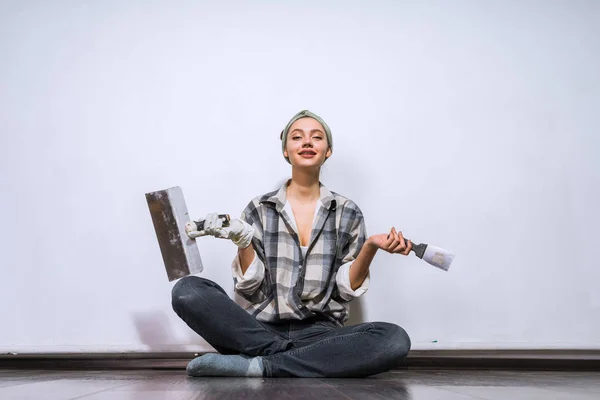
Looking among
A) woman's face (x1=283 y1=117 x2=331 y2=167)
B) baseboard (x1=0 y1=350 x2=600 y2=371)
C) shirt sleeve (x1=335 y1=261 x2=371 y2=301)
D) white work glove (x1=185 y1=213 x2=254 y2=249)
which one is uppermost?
woman's face (x1=283 y1=117 x2=331 y2=167)

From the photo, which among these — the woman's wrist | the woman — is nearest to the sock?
the woman

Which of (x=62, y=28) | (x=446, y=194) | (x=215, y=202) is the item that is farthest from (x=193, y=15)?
(x=446, y=194)

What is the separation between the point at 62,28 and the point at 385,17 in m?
1.02

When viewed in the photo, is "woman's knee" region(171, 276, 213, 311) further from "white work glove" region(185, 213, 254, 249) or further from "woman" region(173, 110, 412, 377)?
"white work glove" region(185, 213, 254, 249)

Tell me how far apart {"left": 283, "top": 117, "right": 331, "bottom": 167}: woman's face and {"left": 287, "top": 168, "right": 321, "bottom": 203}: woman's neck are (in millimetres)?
37

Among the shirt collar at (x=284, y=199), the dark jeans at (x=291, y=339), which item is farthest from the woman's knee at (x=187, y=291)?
the shirt collar at (x=284, y=199)

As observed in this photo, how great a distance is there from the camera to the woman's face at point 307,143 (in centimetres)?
131

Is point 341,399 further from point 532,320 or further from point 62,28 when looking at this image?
point 62,28

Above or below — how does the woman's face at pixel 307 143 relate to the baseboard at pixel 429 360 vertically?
above

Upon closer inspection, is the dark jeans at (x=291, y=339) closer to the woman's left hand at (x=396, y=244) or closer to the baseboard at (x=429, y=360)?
the woman's left hand at (x=396, y=244)

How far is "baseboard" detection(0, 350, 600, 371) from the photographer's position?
1.33 m

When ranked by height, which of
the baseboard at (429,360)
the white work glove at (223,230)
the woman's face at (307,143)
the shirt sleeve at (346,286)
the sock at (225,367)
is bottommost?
the baseboard at (429,360)

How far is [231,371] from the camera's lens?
102 centimetres

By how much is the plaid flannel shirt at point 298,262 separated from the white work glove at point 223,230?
79 mm
